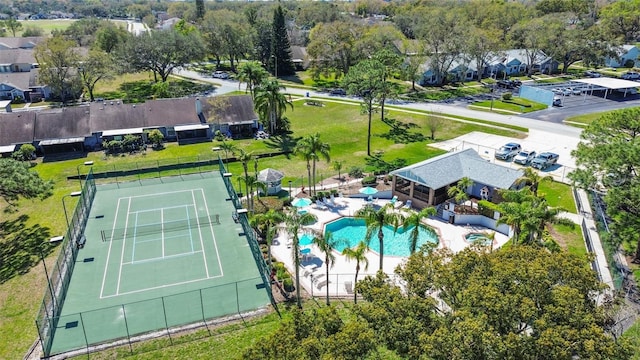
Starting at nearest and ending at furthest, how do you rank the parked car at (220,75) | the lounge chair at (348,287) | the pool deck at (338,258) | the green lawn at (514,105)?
the lounge chair at (348,287)
the pool deck at (338,258)
the green lawn at (514,105)
the parked car at (220,75)

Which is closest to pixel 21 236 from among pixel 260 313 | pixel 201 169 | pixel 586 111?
pixel 201 169

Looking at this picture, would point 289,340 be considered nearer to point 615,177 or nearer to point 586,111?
point 615,177

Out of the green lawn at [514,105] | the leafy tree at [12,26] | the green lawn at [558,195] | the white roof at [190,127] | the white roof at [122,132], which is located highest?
the leafy tree at [12,26]

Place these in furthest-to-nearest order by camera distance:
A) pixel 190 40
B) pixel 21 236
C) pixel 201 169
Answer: pixel 190 40, pixel 201 169, pixel 21 236

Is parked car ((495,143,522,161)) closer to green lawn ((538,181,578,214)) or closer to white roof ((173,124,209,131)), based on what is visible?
green lawn ((538,181,578,214))

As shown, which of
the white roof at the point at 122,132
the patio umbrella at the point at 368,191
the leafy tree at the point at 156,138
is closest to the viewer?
the patio umbrella at the point at 368,191

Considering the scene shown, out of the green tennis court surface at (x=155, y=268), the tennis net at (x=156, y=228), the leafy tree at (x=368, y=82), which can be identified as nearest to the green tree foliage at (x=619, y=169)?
the green tennis court surface at (x=155, y=268)

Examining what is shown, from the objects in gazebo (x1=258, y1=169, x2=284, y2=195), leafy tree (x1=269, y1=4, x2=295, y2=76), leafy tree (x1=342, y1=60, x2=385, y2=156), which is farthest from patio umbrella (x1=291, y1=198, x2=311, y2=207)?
leafy tree (x1=269, y1=4, x2=295, y2=76)

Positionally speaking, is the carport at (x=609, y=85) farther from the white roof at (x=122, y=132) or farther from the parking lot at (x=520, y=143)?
the white roof at (x=122, y=132)
